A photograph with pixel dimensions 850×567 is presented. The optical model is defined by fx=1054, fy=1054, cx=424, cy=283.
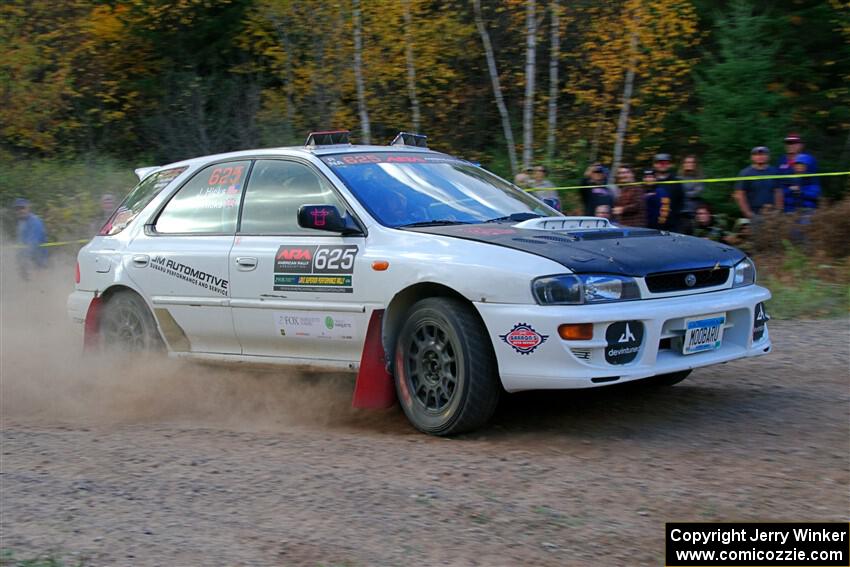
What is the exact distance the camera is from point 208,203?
23.6 ft

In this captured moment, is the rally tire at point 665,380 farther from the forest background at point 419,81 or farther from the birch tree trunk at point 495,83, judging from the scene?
the birch tree trunk at point 495,83

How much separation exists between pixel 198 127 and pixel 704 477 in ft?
65.1

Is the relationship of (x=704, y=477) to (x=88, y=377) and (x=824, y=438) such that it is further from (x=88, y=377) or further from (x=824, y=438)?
(x=88, y=377)

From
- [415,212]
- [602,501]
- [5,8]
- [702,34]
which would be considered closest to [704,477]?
[602,501]

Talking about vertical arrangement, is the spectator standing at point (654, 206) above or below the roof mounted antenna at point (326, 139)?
below

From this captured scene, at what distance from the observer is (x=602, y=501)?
445 cm

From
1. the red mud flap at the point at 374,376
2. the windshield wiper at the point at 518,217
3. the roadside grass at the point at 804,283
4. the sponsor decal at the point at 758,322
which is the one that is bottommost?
the roadside grass at the point at 804,283

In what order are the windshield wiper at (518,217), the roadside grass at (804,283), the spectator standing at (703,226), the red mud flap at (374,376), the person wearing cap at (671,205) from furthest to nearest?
the spectator standing at (703,226) < the person wearing cap at (671,205) < the roadside grass at (804,283) < the windshield wiper at (518,217) < the red mud flap at (374,376)

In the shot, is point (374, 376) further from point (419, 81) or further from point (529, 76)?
point (419, 81)

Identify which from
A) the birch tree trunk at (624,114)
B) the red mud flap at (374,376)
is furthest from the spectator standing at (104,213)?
the red mud flap at (374,376)

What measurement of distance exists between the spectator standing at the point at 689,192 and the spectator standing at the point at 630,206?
467 millimetres

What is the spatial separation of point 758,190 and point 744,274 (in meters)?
6.75

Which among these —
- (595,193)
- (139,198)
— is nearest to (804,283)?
(595,193)

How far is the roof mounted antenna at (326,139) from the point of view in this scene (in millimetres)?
7021
